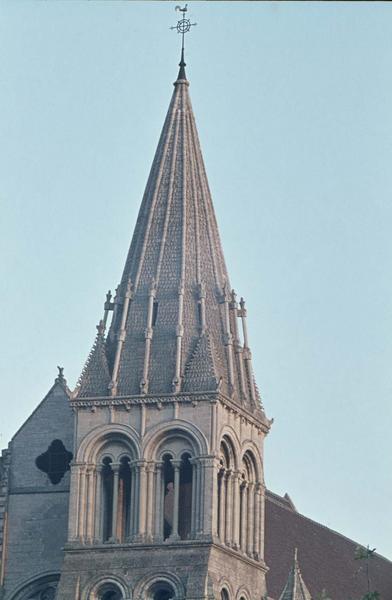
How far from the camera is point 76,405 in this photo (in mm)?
39938

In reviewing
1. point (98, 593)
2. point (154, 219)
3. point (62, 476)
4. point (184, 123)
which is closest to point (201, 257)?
point (154, 219)

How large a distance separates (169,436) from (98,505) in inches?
122

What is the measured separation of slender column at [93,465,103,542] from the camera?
3876cm

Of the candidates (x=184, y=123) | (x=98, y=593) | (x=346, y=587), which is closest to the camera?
(x=98, y=593)

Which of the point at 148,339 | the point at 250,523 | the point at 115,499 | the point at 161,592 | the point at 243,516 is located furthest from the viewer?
the point at 250,523

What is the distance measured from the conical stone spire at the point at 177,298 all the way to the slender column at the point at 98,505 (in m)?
2.58

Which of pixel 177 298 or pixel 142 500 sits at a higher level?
pixel 177 298

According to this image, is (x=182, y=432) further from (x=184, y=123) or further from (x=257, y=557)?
(x=184, y=123)

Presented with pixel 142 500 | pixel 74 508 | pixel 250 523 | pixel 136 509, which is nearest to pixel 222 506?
pixel 250 523

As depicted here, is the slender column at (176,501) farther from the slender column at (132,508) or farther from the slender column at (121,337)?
the slender column at (121,337)

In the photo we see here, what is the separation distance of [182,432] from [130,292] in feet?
17.3

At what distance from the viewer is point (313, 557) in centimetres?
5119

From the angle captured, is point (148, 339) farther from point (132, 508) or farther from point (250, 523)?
point (250, 523)

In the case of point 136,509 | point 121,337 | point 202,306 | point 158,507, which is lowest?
point 136,509
